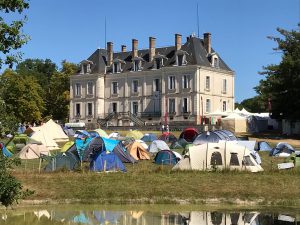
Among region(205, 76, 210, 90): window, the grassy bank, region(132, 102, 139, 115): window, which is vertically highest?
region(205, 76, 210, 90): window

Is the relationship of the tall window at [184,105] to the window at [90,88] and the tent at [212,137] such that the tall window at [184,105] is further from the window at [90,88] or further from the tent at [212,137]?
the tent at [212,137]

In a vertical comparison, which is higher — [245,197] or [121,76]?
[121,76]

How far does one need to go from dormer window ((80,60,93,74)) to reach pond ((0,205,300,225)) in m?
56.4

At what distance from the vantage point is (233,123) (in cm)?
5878

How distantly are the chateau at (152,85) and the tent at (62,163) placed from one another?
3612 centimetres

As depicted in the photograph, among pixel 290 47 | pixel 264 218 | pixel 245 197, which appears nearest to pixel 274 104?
pixel 290 47

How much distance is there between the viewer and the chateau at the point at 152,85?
68.0m

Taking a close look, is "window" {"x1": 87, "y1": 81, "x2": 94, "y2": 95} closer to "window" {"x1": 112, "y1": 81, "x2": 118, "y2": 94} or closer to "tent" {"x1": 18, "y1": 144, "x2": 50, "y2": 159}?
"window" {"x1": 112, "y1": 81, "x2": 118, "y2": 94}

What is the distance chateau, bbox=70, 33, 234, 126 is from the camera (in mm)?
68000

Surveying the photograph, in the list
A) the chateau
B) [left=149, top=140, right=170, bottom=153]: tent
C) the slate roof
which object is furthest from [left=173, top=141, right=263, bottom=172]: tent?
the slate roof

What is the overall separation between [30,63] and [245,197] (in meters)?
90.2

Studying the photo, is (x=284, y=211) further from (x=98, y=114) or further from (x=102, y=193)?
(x=98, y=114)

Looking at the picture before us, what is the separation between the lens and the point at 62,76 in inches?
3364

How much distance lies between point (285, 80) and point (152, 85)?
71.1ft
